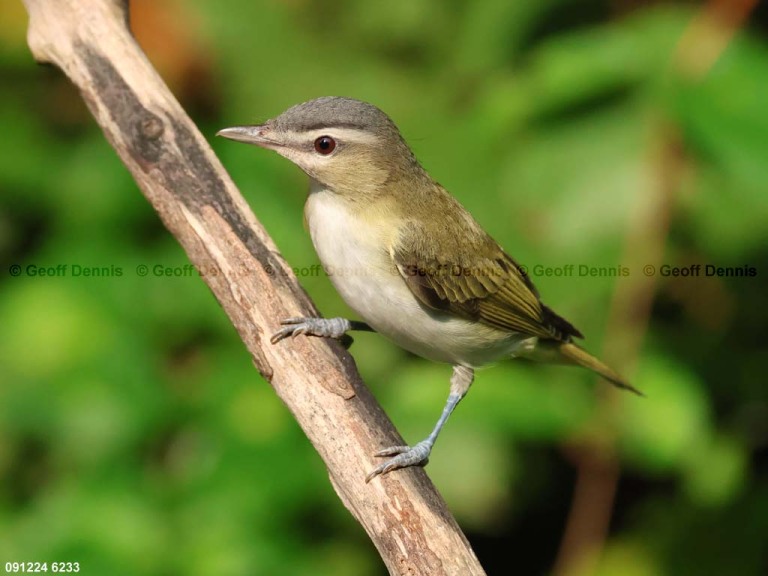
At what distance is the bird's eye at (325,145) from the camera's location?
12.3 ft

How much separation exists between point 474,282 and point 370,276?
1.95ft

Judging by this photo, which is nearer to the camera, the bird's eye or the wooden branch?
the wooden branch

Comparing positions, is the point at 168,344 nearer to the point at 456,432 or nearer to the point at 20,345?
the point at 20,345

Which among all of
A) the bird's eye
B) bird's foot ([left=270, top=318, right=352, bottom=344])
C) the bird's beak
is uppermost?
the bird's beak

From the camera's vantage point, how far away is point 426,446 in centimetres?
347

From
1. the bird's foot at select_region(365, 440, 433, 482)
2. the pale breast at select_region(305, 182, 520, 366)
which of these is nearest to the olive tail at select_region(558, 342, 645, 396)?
the pale breast at select_region(305, 182, 520, 366)

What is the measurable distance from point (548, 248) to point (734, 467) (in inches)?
53.1

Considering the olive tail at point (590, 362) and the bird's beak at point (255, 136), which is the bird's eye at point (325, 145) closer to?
the bird's beak at point (255, 136)

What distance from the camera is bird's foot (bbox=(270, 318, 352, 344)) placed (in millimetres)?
3465

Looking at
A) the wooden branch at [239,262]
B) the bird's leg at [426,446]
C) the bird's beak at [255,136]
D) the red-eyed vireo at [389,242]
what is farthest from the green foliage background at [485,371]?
the bird's beak at [255,136]

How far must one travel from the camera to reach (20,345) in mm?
4160

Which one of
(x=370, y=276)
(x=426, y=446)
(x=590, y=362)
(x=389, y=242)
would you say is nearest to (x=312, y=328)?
(x=370, y=276)

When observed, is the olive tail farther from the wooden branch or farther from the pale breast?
the wooden branch

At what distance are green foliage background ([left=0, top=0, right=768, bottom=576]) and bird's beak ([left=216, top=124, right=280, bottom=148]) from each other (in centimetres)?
76
